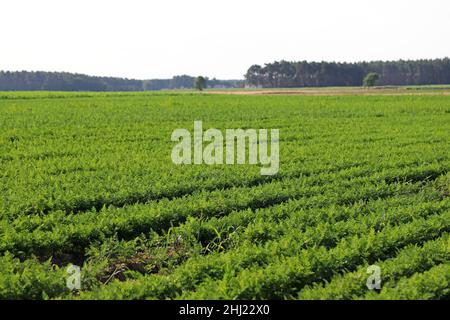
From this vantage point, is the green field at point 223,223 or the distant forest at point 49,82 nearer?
the green field at point 223,223

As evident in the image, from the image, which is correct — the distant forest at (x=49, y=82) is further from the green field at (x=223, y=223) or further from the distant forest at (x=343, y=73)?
the green field at (x=223, y=223)

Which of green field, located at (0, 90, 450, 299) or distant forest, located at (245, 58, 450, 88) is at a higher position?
distant forest, located at (245, 58, 450, 88)

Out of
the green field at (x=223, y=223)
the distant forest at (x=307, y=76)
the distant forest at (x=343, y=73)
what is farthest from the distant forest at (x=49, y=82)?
the green field at (x=223, y=223)

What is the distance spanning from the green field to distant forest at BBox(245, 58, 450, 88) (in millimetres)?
122431

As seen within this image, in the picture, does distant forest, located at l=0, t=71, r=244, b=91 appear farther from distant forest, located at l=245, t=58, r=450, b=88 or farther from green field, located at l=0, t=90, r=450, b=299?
green field, located at l=0, t=90, r=450, b=299

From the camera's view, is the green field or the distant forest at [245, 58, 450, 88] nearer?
the green field

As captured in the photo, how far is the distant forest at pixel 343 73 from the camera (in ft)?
438

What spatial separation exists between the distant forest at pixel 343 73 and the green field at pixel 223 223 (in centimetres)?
12243

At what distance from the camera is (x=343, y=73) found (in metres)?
134

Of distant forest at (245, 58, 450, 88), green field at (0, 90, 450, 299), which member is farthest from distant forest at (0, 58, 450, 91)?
green field at (0, 90, 450, 299)

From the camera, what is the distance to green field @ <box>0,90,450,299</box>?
557cm
